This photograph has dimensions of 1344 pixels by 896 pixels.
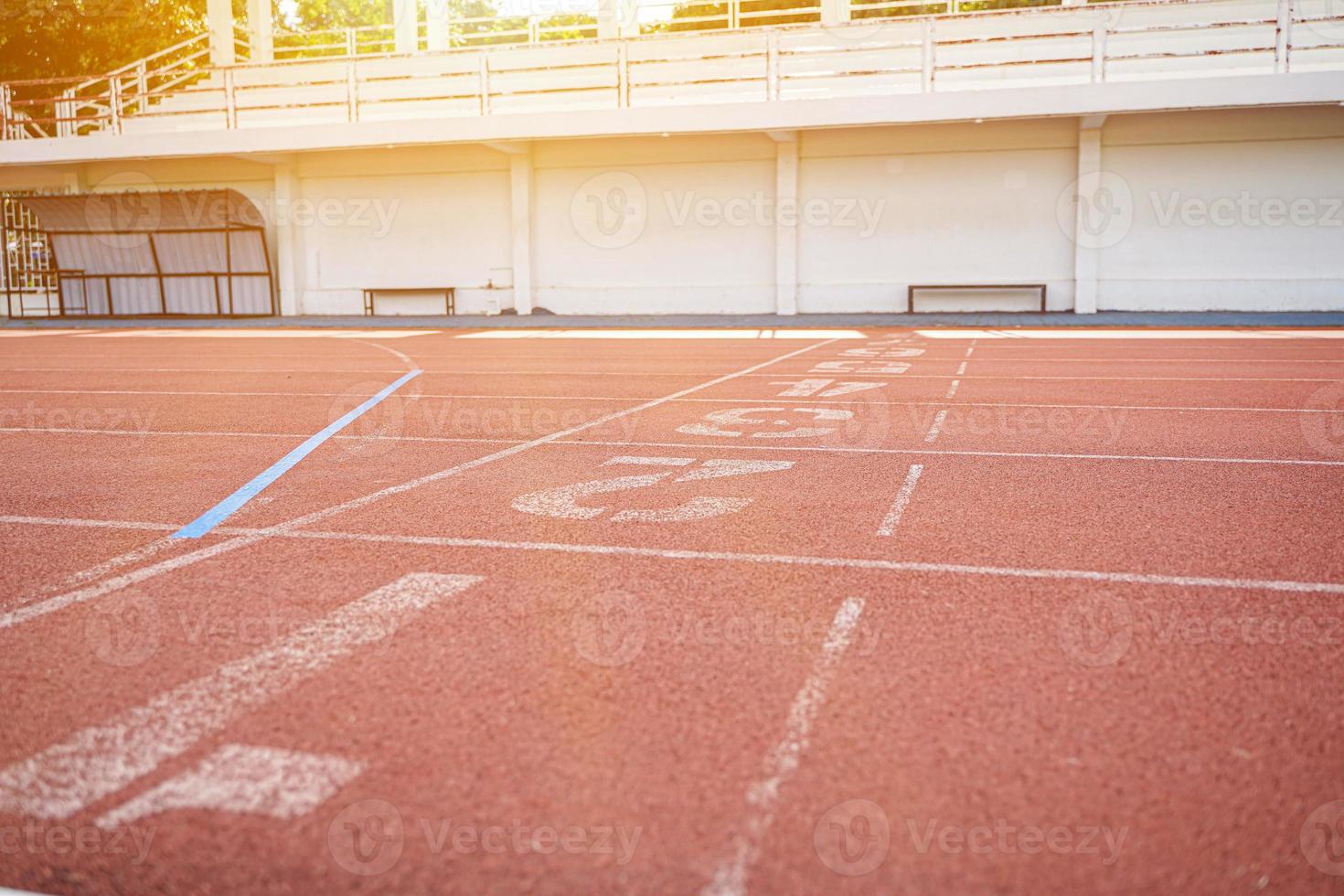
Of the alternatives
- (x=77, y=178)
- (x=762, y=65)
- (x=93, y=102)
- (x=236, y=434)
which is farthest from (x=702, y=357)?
(x=77, y=178)

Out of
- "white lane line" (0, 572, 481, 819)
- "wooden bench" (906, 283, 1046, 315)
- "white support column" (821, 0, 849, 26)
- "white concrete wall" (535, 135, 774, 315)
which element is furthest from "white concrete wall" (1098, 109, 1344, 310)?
"white lane line" (0, 572, 481, 819)

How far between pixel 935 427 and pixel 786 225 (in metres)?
18.3

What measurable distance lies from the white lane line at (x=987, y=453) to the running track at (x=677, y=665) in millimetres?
45

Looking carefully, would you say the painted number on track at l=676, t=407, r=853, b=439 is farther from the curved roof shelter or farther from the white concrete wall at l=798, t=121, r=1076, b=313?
the curved roof shelter

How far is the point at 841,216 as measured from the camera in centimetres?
2747

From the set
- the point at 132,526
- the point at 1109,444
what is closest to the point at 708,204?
the point at 1109,444

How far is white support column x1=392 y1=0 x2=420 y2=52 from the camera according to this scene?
1241 inches

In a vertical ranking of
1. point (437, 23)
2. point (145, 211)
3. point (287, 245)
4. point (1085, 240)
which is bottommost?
point (1085, 240)

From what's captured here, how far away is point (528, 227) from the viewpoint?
2897 cm

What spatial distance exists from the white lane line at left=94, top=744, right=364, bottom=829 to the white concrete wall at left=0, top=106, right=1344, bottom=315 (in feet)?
83.0

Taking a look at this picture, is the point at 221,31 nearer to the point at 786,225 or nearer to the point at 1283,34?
the point at 786,225

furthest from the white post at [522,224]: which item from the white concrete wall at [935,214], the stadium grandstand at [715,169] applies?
the white concrete wall at [935,214]

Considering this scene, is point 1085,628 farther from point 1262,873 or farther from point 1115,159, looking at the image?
point 1115,159

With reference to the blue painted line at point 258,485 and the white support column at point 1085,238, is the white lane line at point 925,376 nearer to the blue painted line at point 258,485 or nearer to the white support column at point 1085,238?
the blue painted line at point 258,485
